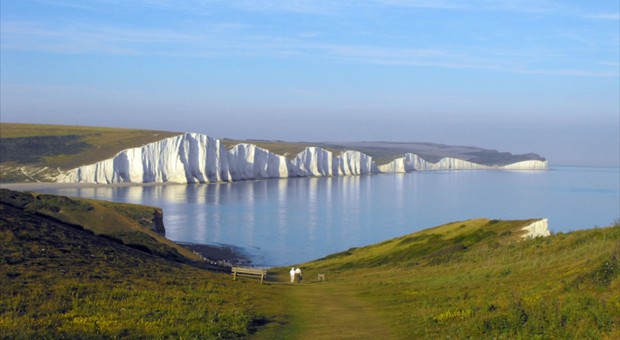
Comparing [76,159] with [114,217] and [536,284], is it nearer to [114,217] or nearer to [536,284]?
[114,217]

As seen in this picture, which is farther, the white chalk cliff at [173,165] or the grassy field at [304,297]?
the white chalk cliff at [173,165]

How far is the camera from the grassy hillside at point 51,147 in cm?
13450

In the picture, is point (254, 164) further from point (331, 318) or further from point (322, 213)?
point (331, 318)

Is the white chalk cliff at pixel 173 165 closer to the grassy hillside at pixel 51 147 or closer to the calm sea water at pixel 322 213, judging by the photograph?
the grassy hillside at pixel 51 147

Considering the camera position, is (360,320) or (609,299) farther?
(360,320)

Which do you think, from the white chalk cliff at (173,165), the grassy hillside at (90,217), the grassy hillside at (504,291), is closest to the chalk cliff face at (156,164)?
the white chalk cliff at (173,165)

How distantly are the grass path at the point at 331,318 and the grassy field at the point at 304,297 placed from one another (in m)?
0.02

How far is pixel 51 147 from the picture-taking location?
6004 inches

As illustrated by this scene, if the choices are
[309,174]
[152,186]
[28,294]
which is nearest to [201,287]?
[28,294]

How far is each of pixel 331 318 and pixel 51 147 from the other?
151577 millimetres

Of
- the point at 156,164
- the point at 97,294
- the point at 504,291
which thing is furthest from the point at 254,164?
the point at 504,291

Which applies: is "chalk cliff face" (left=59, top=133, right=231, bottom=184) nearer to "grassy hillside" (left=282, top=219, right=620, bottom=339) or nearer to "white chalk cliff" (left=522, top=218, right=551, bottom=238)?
"grassy hillside" (left=282, top=219, right=620, bottom=339)

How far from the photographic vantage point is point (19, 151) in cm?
14600

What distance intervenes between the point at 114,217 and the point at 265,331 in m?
30.3
